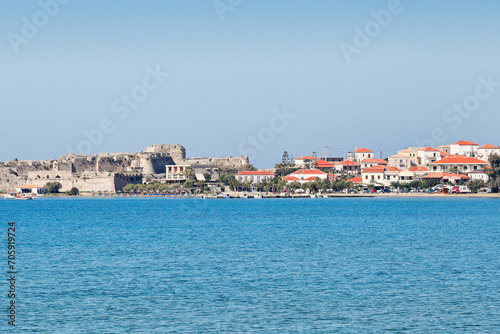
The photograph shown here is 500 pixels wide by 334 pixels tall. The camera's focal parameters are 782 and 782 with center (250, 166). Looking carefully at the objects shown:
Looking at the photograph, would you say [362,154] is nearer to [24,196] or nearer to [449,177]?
[449,177]

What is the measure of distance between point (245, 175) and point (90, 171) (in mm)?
16537

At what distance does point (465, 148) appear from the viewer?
89.0 metres

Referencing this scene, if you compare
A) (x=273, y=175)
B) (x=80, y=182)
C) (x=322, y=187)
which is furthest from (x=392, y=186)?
(x=80, y=182)

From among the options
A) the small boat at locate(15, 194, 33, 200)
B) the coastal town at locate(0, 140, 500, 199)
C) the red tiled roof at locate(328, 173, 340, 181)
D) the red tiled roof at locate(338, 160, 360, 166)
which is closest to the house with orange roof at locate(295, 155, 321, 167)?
the coastal town at locate(0, 140, 500, 199)

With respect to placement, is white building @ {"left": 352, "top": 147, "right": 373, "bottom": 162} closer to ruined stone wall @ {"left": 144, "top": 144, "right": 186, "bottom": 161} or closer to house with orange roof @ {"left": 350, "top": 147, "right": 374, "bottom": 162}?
house with orange roof @ {"left": 350, "top": 147, "right": 374, "bottom": 162}

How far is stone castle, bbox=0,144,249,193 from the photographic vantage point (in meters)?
80.8

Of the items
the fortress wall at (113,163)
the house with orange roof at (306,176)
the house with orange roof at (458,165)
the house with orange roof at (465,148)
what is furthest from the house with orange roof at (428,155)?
the fortress wall at (113,163)

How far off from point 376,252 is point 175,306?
29.0ft

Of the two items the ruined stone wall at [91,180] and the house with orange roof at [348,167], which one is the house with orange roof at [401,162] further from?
the ruined stone wall at [91,180]

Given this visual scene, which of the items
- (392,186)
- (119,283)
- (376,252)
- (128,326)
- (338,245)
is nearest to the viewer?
(128,326)

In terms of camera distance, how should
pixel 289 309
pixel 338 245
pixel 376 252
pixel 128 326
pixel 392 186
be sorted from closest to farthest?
pixel 128 326 → pixel 289 309 → pixel 376 252 → pixel 338 245 → pixel 392 186

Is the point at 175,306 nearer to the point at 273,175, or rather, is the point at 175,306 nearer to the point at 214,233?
the point at 214,233

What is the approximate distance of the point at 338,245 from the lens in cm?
2227

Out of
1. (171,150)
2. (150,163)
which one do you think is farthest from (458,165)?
(171,150)
